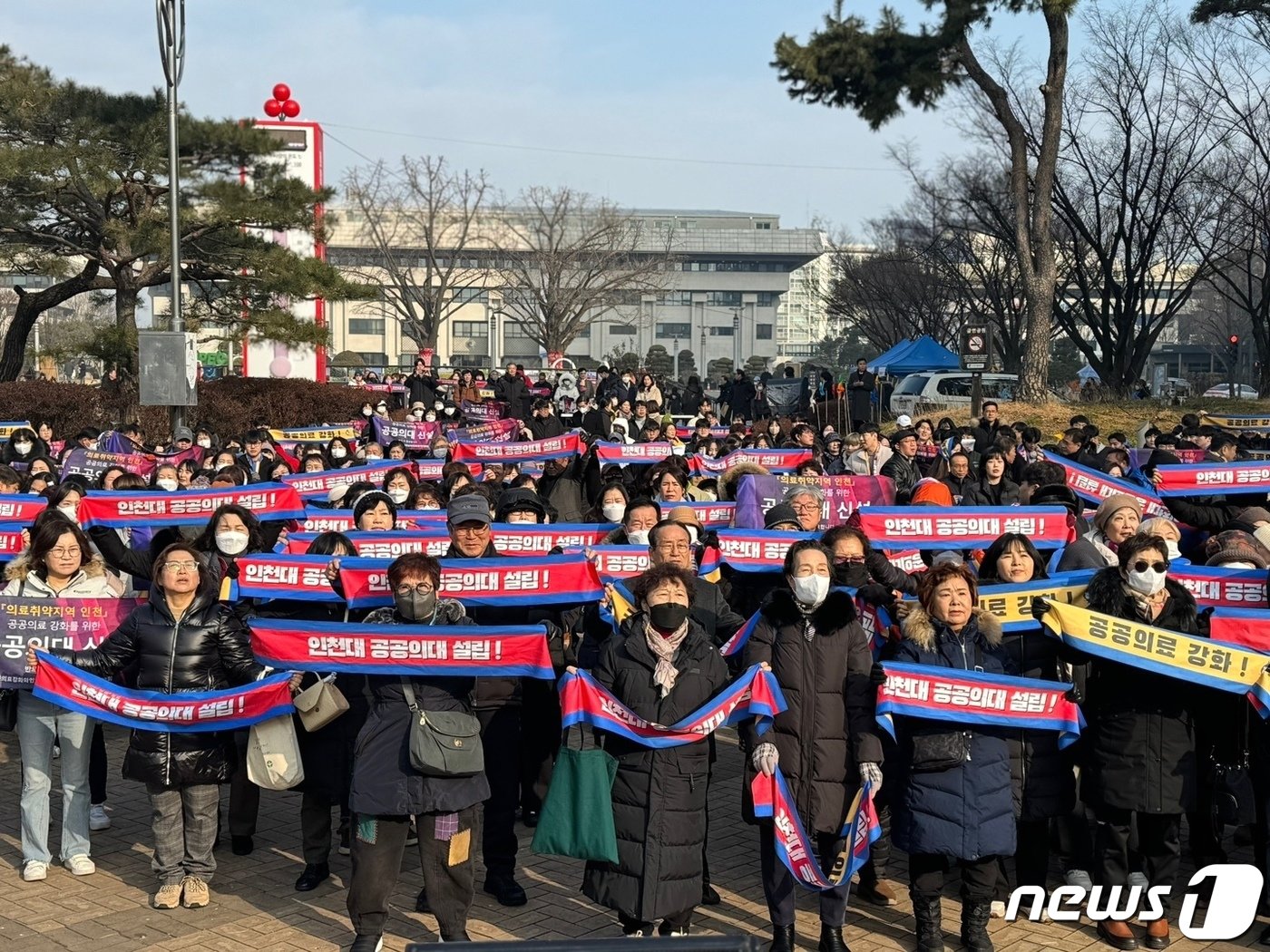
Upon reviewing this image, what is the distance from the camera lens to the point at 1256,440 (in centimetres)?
1739

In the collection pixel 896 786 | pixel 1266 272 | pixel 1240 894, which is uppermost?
pixel 1266 272

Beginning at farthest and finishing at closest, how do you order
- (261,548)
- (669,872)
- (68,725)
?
(261,548)
(68,725)
(669,872)

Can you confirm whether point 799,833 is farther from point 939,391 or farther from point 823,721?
point 939,391

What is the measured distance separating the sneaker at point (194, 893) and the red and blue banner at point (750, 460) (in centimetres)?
826

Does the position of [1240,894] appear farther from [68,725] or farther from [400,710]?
[68,725]

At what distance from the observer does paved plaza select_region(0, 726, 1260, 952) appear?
21.2 ft

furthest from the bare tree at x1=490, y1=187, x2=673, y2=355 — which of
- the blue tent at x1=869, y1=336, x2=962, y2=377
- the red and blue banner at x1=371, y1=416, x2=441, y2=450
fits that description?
the red and blue banner at x1=371, y1=416, x2=441, y2=450

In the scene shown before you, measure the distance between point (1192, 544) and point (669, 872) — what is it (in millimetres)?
6403

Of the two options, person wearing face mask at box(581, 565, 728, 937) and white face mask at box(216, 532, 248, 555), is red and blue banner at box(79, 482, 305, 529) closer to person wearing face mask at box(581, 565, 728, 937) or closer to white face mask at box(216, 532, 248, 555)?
white face mask at box(216, 532, 248, 555)

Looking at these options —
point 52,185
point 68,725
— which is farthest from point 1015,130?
point 68,725

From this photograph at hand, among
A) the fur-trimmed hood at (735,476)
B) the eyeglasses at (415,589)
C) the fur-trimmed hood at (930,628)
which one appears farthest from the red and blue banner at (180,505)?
the fur-trimmed hood at (930,628)

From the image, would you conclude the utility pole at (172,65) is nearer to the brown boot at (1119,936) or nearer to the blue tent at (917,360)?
the brown boot at (1119,936)

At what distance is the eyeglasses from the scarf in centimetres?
94

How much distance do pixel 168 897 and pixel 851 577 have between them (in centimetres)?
344
